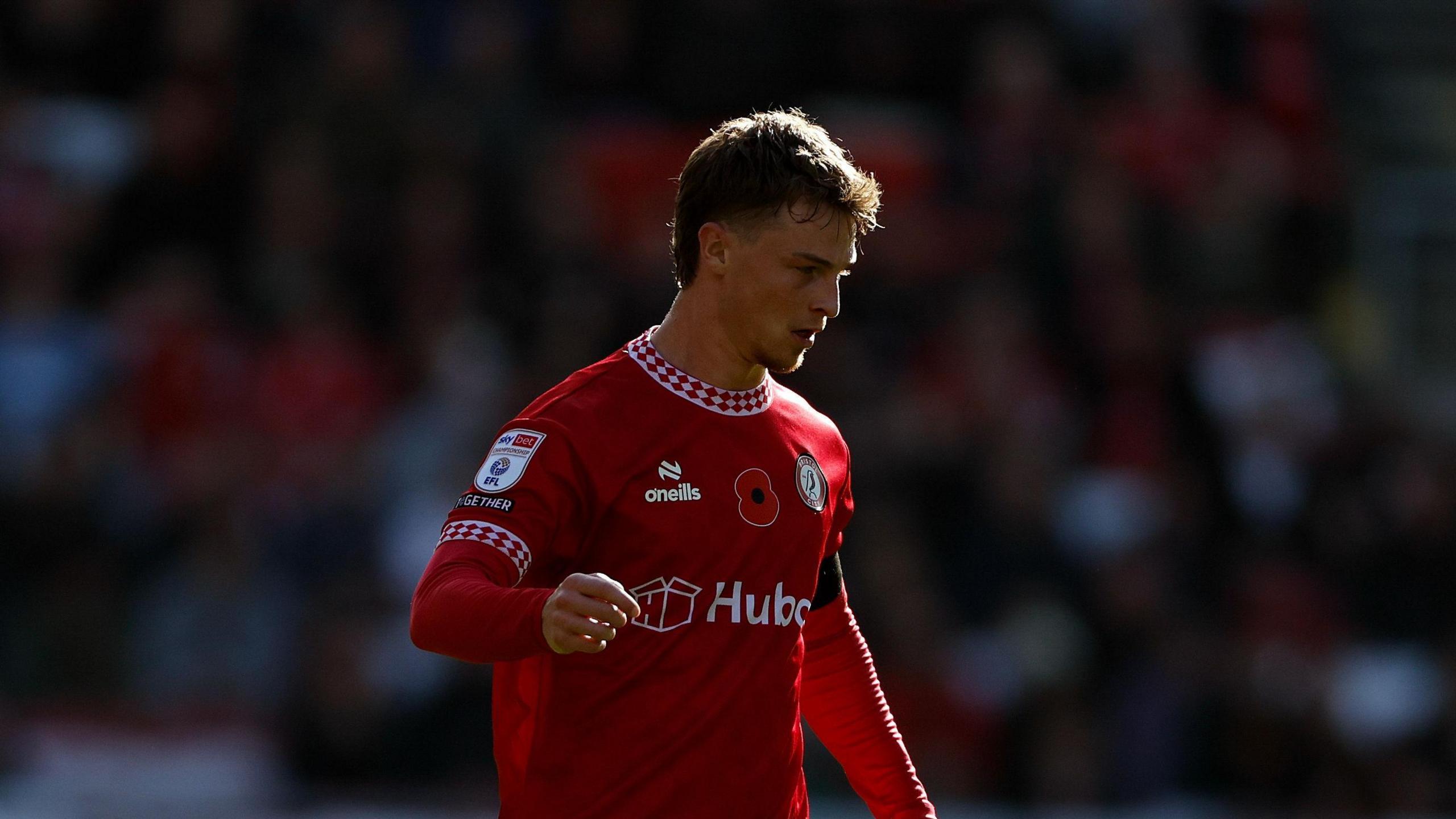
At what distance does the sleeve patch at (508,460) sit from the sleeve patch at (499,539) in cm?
8

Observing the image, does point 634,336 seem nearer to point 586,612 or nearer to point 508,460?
point 508,460

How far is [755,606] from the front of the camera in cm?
372

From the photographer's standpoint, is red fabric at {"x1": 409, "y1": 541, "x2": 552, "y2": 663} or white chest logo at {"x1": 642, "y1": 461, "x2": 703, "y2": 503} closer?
red fabric at {"x1": 409, "y1": 541, "x2": 552, "y2": 663}

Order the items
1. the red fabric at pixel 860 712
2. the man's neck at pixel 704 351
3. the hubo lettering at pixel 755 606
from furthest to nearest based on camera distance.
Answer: the red fabric at pixel 860 712 < the man's neck at pixel 704 351 < the hubo lettering at pixel 755 606

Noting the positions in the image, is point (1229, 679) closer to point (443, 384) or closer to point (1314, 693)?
point (1314, 693)

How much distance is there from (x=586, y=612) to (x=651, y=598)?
0.58 m

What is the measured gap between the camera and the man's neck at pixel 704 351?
3771 mm

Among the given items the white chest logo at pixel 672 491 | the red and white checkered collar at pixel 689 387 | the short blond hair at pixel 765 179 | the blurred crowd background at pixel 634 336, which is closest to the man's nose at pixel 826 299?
the short blond hair at pixel 765 179

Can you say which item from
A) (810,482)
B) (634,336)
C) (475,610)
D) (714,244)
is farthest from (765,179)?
(634,336)

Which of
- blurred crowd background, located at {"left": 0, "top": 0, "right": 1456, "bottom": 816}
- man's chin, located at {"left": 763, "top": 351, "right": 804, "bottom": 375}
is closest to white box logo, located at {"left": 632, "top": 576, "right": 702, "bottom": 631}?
man's chin, located at {"left": 763, "top": 351, "right": 804, "bottom": 375}

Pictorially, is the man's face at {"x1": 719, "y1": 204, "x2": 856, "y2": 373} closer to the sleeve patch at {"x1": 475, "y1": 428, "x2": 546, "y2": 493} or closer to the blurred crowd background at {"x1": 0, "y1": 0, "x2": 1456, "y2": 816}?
the sleeve patch at {"x1": 475, "y1": 428, "x2": 546, "y2": 493}

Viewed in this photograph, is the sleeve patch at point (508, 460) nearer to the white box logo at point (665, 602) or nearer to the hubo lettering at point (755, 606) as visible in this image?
the white box logo at point (665, 602)

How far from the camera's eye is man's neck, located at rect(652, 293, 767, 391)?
3771mm

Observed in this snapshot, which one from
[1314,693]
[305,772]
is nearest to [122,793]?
[305,772]
